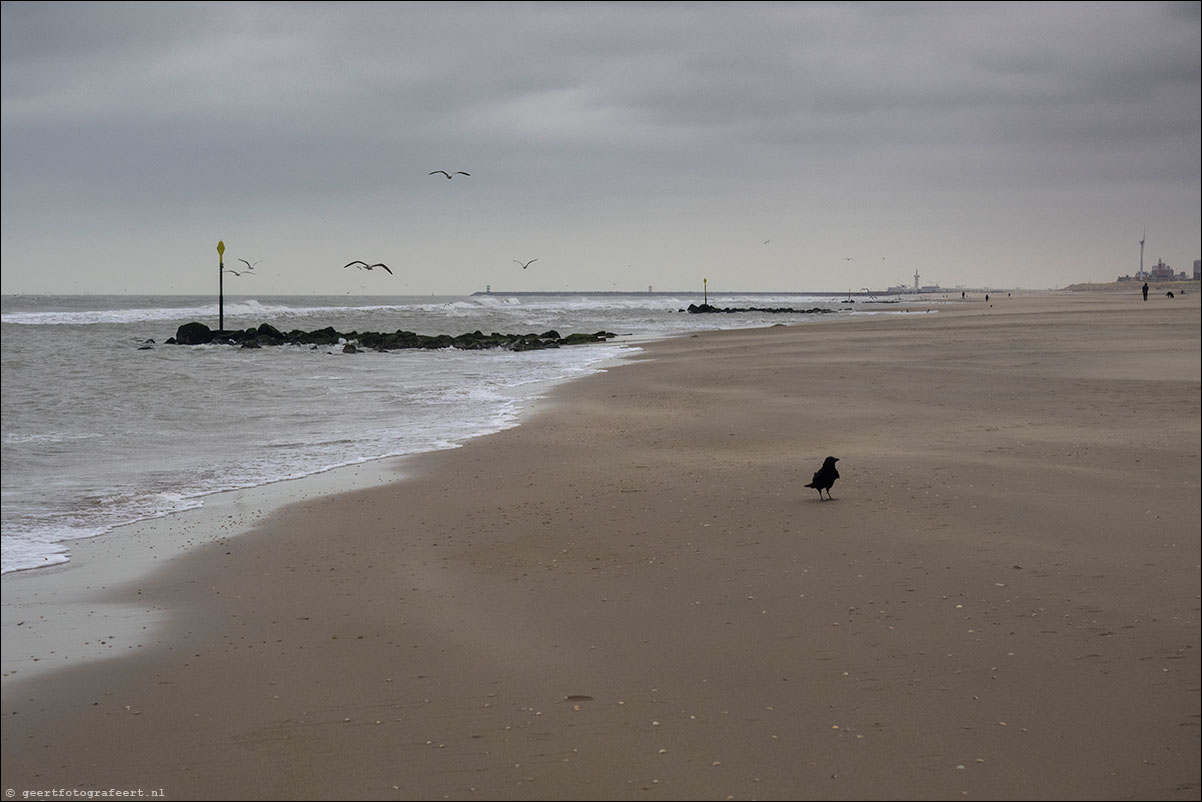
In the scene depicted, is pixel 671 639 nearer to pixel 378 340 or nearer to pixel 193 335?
pixel 378 340

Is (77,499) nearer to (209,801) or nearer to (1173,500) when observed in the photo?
(209,801)

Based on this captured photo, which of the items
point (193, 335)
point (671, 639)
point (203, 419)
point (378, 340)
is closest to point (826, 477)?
point (671, 639)

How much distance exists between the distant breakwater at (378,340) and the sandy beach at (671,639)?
→ 27932mm

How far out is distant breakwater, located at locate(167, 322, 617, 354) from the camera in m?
37.2

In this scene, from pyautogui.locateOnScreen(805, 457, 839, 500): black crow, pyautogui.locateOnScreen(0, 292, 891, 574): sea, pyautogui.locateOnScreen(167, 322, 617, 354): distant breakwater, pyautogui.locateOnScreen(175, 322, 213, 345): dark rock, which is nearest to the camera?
pyautogui.locateOnScreen(805, 457, 839, 500): black crow

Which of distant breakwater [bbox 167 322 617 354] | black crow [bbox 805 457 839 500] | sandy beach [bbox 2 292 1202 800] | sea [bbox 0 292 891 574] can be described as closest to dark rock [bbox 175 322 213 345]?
distant breakwater [bbox 167 322 617 354]

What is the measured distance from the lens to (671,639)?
15.6 ft

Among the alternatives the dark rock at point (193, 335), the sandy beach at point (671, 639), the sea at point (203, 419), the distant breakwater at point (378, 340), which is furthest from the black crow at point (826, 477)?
the dark rock at point (193, 335)

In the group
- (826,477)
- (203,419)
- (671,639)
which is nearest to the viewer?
(671,639)

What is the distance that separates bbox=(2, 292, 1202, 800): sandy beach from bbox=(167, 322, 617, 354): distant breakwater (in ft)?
91.6

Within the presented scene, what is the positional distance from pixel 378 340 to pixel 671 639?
1407 inches

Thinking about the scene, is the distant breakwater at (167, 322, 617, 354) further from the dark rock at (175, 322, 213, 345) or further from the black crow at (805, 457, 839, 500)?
the black crow at (805, 457, 839, 500)

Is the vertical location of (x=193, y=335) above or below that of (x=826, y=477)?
above

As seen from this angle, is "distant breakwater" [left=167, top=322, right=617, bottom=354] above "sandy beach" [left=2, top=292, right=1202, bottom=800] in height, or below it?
above
